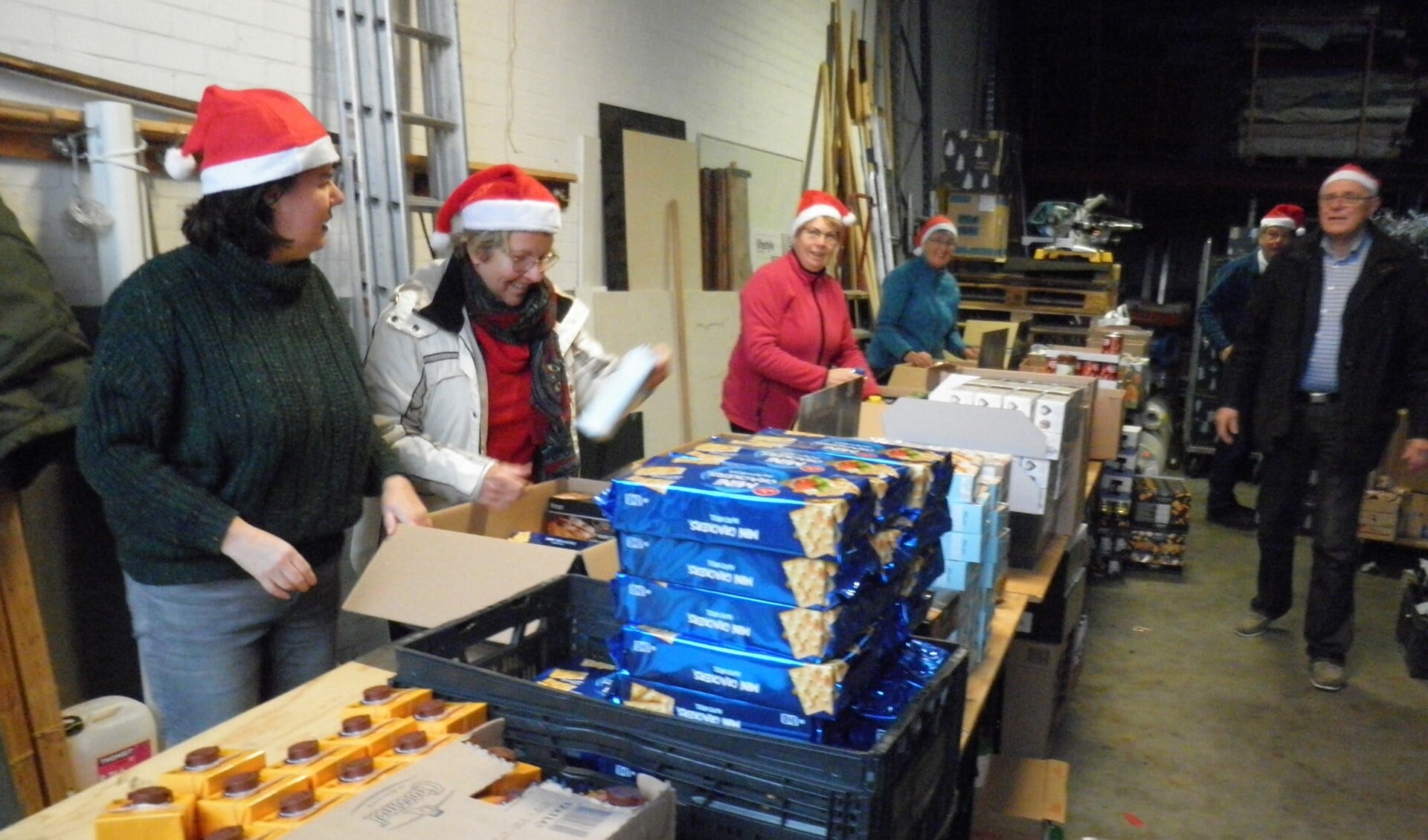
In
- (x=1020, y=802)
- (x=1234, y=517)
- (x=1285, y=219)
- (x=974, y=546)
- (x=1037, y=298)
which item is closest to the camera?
(x=974, y=546)

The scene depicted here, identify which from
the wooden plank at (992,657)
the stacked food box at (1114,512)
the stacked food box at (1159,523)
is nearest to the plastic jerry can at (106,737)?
the wooden plank at (992,657)

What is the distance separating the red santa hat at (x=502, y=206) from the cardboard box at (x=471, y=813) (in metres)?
1.36

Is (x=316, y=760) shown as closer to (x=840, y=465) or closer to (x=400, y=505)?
(x=840, y=465)

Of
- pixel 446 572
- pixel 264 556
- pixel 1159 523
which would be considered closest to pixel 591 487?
pixel 446 572

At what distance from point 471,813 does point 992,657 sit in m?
1.29

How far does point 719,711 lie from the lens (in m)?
1.09

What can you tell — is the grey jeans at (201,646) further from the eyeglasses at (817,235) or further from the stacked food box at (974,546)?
the eyeglasses at (817,235)

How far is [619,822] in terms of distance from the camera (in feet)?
2.59

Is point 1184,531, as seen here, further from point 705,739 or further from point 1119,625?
point 705,739

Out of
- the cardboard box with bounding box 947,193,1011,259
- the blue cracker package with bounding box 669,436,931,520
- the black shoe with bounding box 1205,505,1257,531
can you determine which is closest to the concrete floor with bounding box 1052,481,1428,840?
the black shoe with bounding box 1205,505,1257,531

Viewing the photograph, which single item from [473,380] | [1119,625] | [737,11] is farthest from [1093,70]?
[473,380]

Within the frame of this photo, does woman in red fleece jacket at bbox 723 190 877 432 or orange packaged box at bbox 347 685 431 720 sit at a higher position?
woman in red fleece jacket at bbox 723 190 877 432

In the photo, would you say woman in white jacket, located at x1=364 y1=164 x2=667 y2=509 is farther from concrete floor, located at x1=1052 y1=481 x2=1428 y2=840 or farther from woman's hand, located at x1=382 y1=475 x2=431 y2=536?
concrete floor, located at x1=1052 y1=481 x2=1428 y2=840

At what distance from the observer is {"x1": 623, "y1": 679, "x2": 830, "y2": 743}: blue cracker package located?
1.05 meters
